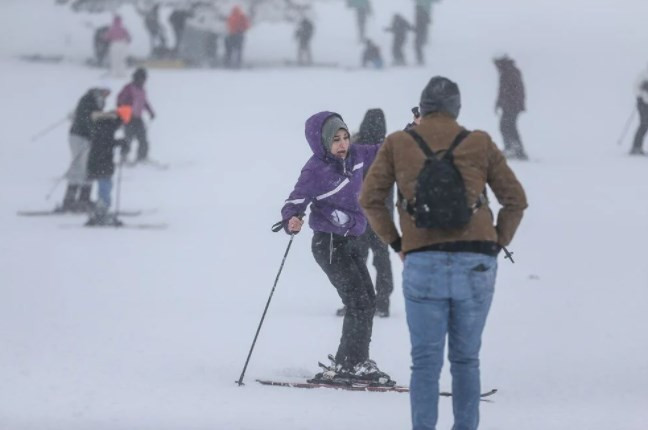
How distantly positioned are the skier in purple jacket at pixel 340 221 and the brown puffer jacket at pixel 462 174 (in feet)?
6.02

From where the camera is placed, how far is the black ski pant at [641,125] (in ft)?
68.1

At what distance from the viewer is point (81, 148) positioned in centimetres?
1636

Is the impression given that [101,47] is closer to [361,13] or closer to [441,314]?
[361,13]

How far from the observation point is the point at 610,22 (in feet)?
136

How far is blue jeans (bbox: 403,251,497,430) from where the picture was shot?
5211 mm

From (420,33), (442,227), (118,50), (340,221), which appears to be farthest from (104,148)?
(420,33)

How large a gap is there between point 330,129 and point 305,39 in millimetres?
28978

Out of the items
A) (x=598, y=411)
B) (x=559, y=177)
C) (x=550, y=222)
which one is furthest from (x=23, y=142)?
(x=598, y=411)

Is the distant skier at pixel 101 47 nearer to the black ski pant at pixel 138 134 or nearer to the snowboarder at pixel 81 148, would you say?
the black ski pant at pixel 138 134

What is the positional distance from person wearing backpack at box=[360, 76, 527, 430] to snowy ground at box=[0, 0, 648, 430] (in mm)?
1188

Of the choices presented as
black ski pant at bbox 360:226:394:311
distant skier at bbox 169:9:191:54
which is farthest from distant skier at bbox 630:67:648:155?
distant skier at bbox 169:9:191:54

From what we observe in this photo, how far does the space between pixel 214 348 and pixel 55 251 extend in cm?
518

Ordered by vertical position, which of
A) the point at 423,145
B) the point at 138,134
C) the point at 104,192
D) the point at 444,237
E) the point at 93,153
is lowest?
the point at 138,134

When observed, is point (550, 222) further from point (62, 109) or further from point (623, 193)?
point (62, 109)
